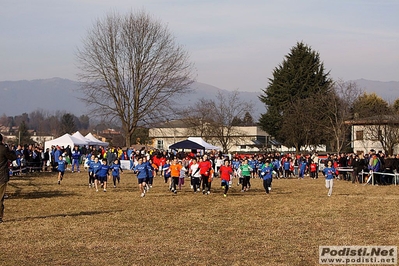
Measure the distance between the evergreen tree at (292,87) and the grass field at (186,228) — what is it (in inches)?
1922

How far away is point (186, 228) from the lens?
16469 mm

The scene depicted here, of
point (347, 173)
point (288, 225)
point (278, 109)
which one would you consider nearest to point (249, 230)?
point (288, 225)

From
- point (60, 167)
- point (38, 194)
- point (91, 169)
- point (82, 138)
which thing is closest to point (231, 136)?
point (82, 138)

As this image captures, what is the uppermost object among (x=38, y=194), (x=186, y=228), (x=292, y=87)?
(x=292, y=87)

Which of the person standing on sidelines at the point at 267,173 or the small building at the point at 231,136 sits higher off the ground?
the small building at the point at 231,136

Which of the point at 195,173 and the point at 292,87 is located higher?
the point at 292,87

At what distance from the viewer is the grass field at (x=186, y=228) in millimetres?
12406

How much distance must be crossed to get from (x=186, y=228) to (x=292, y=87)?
61.9 metres

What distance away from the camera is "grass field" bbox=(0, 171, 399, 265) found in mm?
12406

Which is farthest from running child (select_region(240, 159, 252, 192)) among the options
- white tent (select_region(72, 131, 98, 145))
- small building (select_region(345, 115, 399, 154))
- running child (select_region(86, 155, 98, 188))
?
white tent (select_region(72, 131, 98, 145))

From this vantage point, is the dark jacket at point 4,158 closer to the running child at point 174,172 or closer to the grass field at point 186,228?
the grass field at point 186,228

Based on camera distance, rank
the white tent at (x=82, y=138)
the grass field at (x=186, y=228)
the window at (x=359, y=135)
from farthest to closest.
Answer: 1. the window at (x=359, y=135)
2. the white tent at (x=82, y=138)
3. the grass field at (x=186, y=228)

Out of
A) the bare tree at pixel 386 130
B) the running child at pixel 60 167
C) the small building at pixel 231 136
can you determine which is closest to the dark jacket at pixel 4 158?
the running child at pixel 60 167

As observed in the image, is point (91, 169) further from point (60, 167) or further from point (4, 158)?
point (4, 158)
